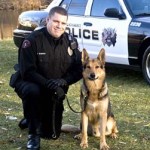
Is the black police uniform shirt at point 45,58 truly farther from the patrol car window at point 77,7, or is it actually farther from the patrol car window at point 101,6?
the patrol car window at point 77,7

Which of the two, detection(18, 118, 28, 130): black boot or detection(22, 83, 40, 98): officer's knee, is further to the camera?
detection(18, 118, 28, 130): black boot

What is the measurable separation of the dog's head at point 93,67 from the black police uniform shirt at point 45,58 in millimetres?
112

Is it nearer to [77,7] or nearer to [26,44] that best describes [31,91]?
[26,44]

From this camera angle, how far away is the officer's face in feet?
14.5

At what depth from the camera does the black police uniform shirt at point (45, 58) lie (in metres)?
4.43

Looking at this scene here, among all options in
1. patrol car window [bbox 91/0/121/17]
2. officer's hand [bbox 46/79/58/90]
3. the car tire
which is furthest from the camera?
patrol car window [bbox 91/0/121/17]

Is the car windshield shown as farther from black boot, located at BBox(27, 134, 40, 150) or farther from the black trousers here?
black boot, located at BBox(27, 134, 40, 150)

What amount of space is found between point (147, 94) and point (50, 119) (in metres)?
2.65

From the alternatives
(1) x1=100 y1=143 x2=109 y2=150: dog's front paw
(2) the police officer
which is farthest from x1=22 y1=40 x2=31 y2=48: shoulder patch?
(1) x1=100 y1=143 x2=109 y2=150: dog's front paw

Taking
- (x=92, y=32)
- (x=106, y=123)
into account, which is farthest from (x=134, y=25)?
(x=106, y=123)

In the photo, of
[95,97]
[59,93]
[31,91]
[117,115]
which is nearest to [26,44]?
[31,91]

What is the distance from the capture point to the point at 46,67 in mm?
4527

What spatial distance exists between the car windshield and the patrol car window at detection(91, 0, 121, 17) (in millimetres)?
249

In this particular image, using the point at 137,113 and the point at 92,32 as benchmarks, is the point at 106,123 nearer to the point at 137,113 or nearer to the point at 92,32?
the point at 137,113
